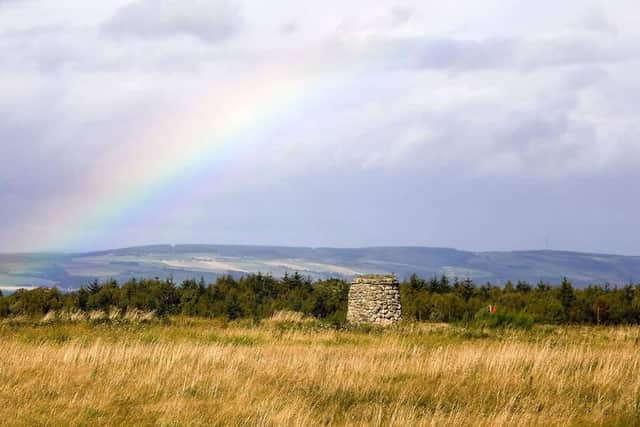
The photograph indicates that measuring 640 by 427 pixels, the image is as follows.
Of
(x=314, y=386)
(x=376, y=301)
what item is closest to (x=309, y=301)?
(x=376, y=301)

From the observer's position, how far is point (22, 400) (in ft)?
39.9

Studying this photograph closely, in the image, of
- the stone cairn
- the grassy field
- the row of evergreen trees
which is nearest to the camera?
the grassy field

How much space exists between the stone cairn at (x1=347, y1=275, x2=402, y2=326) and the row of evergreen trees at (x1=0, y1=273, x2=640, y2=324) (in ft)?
4.43

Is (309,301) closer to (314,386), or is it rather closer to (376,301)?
(376,301)

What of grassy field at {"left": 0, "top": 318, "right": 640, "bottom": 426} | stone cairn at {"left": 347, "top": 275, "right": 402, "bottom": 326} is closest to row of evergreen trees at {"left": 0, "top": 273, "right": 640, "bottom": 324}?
stone cairn at {"left": 347, "top": 275, "right": 402, "bottom": 326}

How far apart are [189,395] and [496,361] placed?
6415mm

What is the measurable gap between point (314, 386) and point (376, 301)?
1891 centimetres

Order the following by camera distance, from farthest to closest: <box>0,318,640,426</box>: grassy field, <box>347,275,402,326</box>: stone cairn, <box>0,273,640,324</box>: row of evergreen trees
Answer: <box>0,273,640,324</box>: row of evergreen trees → <box>347,275,402,326</box>: stone cairn → <box>0,318,640,426</box>: grassy field

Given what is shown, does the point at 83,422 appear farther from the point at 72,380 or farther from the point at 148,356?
Answer: the point at 148,356

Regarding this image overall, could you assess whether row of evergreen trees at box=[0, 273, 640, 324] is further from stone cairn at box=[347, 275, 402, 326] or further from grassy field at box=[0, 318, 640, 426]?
grassy field at box=[0, 318, 640, 426]

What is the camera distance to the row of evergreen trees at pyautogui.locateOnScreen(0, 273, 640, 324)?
37438 millimetres

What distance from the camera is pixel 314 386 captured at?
535 inches

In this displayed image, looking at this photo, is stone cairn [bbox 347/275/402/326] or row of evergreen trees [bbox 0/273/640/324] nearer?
stone cairn [bbox 347/275/402/326]

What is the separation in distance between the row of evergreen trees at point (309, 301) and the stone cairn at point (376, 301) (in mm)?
1349
